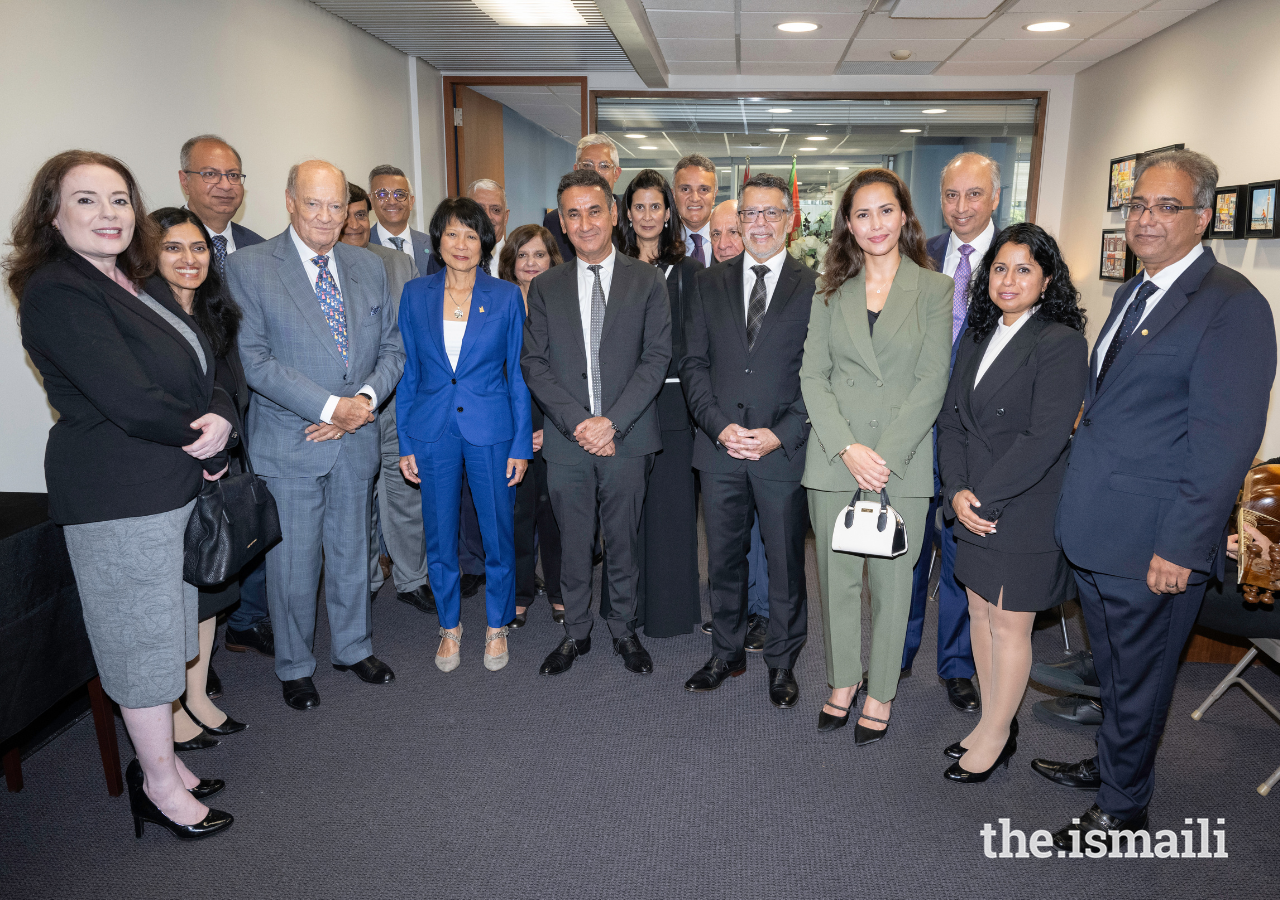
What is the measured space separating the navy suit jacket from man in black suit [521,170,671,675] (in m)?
1.59

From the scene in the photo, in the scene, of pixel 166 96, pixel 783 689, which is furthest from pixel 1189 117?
pixel 166 96

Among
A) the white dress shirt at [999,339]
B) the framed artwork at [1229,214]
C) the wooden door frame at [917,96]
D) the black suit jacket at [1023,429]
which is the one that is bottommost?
the black suit jacket at [1023,429]

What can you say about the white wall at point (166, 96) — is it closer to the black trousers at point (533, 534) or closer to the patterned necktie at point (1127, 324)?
the black trousers at point (533, 534)

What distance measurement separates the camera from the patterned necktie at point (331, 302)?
118 inches

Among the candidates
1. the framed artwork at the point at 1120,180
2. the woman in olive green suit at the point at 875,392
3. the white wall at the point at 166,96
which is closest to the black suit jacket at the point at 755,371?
the woman in olive green suit at the point at 875,392

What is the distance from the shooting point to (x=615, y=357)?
10.4 feet

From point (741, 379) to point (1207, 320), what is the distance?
1.42m

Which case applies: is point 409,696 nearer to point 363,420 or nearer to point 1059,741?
point 363,420

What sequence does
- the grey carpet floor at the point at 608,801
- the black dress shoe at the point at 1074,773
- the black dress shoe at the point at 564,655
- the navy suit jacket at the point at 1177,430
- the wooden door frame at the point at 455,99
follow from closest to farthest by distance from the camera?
1. the navy suit jacket at the point at 1177,430
2. the grey carpet floor at the point at 608,801
3. the black dress shoe at the point at 1074,773
4. the black dress shoe at the point at 564,655
5. the wooden door frame at the point at 455,99

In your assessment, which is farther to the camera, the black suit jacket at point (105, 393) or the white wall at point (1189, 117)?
the white wall at point (1189, 117)

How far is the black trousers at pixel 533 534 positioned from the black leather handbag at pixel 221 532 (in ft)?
5.23

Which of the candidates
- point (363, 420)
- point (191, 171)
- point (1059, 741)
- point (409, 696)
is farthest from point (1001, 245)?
point (191, 171)

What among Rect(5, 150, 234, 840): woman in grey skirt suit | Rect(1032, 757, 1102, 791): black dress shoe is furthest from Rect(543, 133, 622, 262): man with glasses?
Rect(1032, 757, 1102, 791): black dress shoe

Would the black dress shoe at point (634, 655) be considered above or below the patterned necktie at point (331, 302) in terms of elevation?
below
